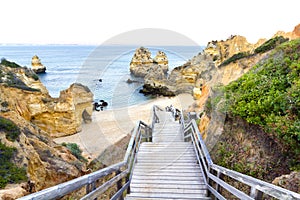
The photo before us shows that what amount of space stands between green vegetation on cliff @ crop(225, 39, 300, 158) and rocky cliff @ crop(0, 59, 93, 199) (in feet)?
15.3

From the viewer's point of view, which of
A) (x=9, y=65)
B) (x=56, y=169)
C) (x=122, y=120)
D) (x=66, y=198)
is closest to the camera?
(x=66, y=198)

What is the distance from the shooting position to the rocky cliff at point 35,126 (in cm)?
513

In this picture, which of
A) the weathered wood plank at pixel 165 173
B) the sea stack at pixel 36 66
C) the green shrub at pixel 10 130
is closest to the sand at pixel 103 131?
the green shrub at pixel 10 130

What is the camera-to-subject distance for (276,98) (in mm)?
4309

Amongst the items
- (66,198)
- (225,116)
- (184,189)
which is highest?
(225,116)

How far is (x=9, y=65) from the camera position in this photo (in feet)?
67.1

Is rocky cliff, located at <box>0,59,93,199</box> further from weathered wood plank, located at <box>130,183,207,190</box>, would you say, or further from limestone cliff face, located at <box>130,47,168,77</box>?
limestone cliff face, located at <box>130,47,168,77</box>

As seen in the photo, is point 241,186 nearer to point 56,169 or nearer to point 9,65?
point 56,169

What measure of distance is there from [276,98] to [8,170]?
5668mm

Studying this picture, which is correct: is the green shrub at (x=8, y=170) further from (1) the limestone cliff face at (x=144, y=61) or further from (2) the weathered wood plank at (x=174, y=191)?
(1) the limestone cliff face at (x=144, y=61)

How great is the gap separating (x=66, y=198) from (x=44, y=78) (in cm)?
6180

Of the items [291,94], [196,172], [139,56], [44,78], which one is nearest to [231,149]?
[196,172]

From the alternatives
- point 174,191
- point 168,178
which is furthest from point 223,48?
point 174,191

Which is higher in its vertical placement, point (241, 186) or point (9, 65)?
point (9, 65)
